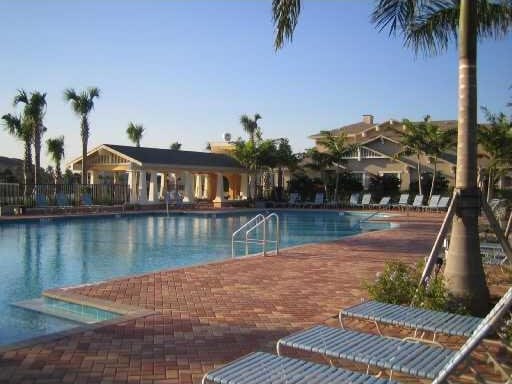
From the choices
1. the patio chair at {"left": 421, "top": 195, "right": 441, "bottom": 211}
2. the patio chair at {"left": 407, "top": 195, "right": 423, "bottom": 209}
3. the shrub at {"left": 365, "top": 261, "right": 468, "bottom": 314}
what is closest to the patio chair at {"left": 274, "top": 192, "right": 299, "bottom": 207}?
the patio chair at {"left": 407, "top": 195, "right": 423, "bottom": 209}

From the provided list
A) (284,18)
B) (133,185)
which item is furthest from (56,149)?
(284,18)

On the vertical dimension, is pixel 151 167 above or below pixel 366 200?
above

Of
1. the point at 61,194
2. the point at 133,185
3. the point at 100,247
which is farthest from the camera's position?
the point at 133,185

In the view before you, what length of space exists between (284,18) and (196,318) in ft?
13.5

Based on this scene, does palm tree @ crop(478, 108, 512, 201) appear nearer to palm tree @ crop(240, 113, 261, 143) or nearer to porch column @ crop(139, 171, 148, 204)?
porch column @ crop(139, 171, 148, 204)

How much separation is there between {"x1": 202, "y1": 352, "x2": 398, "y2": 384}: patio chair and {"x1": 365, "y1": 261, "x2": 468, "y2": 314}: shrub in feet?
8.57

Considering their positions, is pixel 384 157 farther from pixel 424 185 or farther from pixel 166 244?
pixel 166 244

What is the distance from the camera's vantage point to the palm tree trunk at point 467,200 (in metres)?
5.80

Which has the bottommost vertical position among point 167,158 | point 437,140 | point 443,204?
point 443,204

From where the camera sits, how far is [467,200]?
19.5ft

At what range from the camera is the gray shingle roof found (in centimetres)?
2977

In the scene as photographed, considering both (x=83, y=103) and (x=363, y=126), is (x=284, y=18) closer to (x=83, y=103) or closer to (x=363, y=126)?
(x=83, y=103)

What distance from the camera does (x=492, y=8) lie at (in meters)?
7.45

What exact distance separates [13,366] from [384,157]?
101ft
